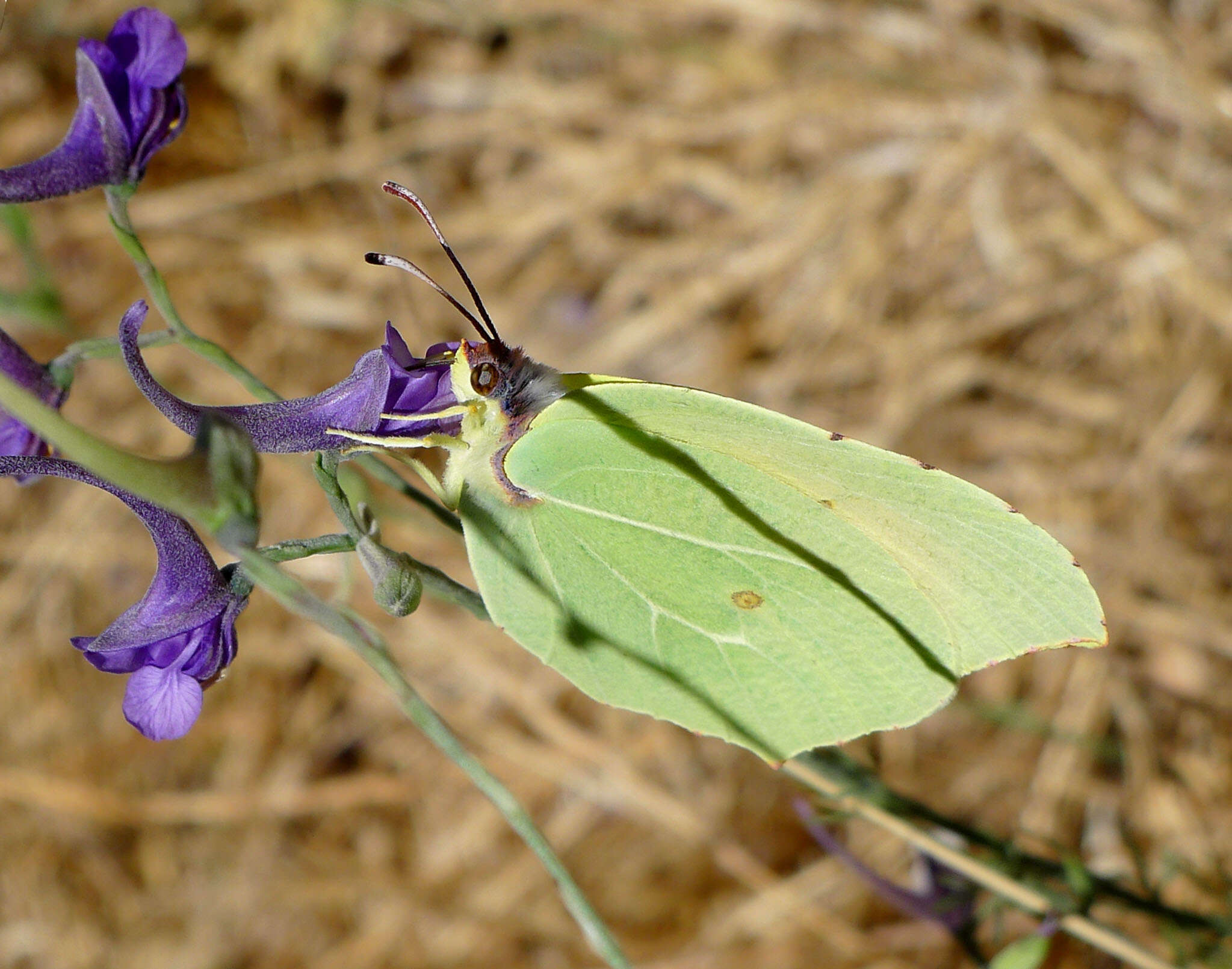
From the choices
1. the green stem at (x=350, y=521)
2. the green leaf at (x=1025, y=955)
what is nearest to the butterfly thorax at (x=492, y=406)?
the green stem at (x=350, y=521)

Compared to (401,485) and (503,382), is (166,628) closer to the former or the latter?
(401,485)

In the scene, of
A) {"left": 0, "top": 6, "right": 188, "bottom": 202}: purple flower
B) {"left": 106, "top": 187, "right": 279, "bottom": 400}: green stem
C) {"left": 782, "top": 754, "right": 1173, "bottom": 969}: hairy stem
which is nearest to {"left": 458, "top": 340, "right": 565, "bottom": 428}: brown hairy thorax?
{"left": 106, "top": 187, "right": 279, "bottom": 400}: green stem

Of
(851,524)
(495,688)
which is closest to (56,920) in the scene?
(495,688)

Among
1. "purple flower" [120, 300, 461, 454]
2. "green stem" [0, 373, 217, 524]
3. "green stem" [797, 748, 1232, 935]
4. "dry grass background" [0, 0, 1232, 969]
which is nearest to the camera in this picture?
"green stem" [0, 373, 217, 524]

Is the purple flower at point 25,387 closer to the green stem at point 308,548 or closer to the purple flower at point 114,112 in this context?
the purple flower at point 114,112

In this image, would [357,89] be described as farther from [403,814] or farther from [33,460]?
[33,460]

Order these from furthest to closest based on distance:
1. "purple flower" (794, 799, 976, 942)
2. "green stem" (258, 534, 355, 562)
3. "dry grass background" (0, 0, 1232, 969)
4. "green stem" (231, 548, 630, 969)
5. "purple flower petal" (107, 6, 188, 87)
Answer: "dry grass background" (0, 0, 1232, 969) < "purple flower" (794, 799, 976, 942) < "purple flower petal" (107, 6, 188, 87) < "green stem" (258, 534, 355, 562) < "green stem" (231, 548, 630, 969)

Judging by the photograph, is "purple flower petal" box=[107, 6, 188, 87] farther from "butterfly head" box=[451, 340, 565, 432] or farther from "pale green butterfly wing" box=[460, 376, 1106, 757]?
"pale green butterfly wing" box=[460, 376, 1106, 757]
